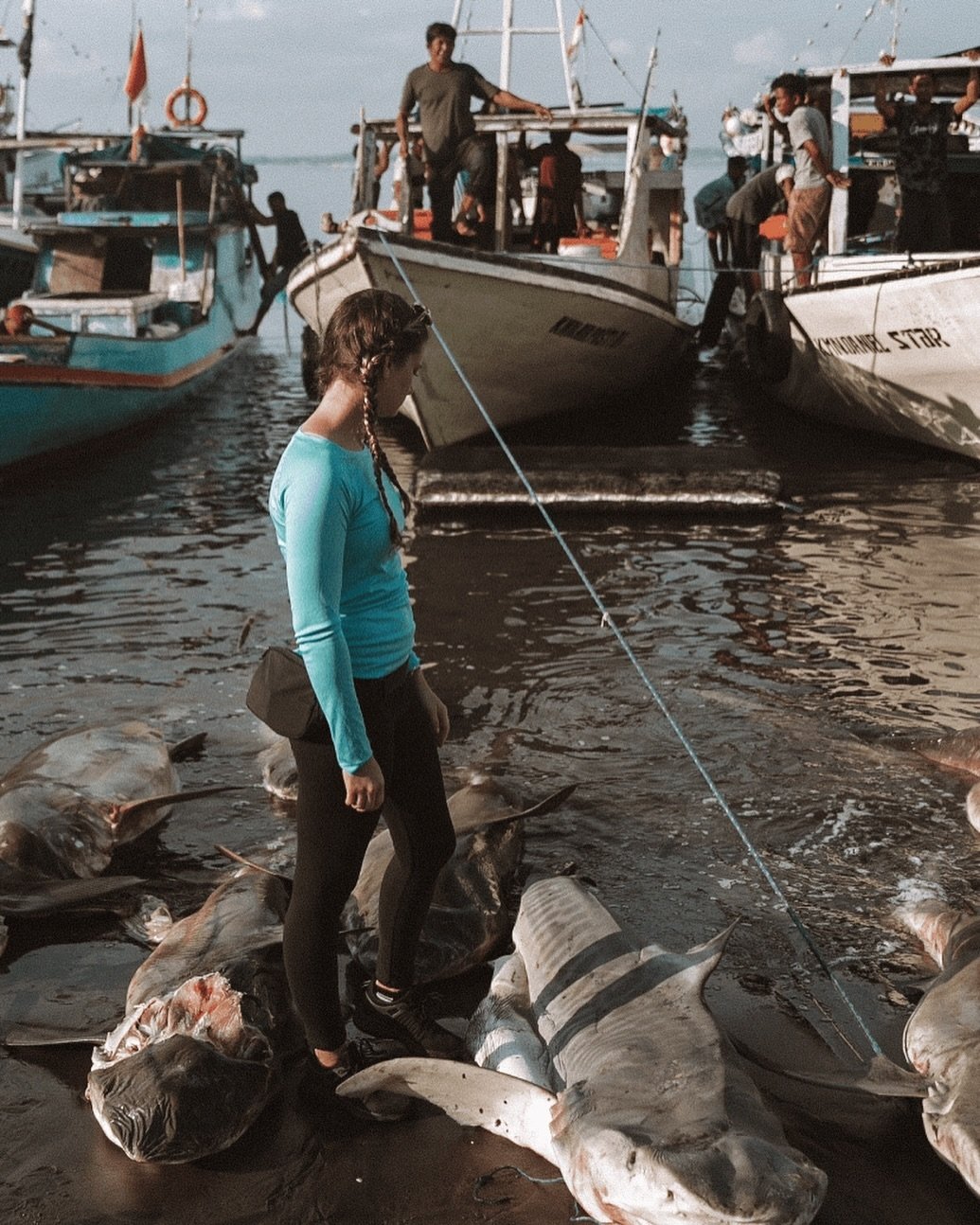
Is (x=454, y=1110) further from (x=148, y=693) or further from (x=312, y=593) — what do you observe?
(x=148, y=693)

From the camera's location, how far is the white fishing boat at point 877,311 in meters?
11.1

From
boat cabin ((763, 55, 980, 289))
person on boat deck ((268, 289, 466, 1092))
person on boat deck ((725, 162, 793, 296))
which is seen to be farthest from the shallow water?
person on boat deck ((725, 162, 793, 296))

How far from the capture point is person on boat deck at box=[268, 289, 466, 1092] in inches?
109

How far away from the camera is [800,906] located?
13.9 ft

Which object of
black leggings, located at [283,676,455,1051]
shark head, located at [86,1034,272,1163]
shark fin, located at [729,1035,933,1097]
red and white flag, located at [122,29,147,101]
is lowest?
shark head, located at [86,1034,272,1163]

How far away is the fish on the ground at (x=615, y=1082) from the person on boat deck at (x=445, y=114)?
10484 millimetres

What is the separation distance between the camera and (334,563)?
2.78 meters

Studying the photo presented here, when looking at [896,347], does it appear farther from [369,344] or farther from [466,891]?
[369,344]

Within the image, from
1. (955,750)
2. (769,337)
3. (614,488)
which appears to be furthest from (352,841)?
(769,337)

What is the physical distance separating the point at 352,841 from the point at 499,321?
381 inches

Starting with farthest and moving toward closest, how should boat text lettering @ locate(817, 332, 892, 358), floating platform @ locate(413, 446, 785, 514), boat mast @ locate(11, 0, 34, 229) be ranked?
boat mast @ locate(11, 0, 34, 229) → boat text lettering @ locate(817, 332, 892, 358) → floating platform @ locate(413, 446, 785, 514)

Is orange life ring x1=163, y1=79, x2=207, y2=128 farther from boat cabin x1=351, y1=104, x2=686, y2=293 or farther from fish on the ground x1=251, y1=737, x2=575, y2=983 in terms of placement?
fish on the ground x1=251, y1=737, x2=575, y2=983

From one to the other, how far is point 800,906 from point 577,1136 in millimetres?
1784

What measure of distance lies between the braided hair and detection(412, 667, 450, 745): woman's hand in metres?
0.43
